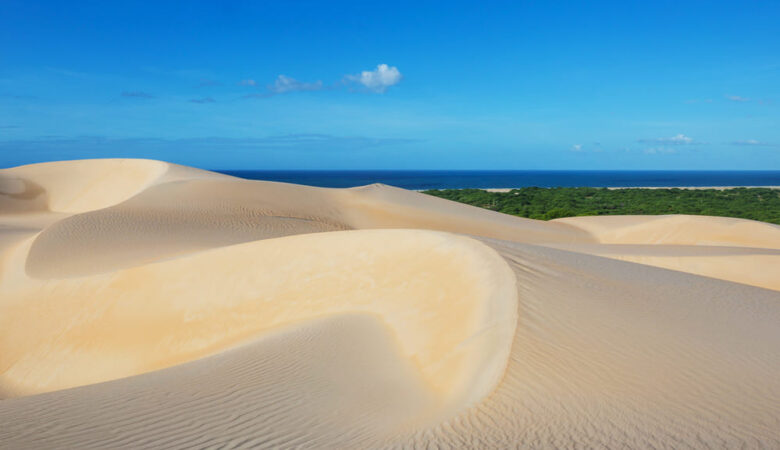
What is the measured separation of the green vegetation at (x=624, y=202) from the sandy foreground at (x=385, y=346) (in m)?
20.4

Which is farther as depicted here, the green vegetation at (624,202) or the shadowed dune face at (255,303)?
the green vegetation at (624,202)

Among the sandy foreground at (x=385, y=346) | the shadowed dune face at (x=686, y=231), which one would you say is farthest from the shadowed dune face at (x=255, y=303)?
the shadowed dune face at (x=686, y=231)

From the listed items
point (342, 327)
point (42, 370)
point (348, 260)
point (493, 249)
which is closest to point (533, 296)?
point (493, 249)

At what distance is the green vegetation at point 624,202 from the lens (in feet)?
116

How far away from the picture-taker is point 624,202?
139 feet

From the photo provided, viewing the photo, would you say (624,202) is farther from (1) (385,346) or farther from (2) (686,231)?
(1) (385,346)

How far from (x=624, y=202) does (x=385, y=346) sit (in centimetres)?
3978

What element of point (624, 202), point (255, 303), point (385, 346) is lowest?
point (624, 202)

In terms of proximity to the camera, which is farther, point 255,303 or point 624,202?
point 624,202

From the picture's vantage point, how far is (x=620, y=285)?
8.53m

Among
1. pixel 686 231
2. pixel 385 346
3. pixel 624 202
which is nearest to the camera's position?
pixel 385 346

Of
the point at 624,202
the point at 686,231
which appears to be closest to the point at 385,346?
the point at 686,231

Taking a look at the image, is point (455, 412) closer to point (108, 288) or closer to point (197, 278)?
point (197, 278)

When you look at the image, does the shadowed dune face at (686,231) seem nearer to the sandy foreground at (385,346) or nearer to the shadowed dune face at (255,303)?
the sandy foreground at (385,346)
